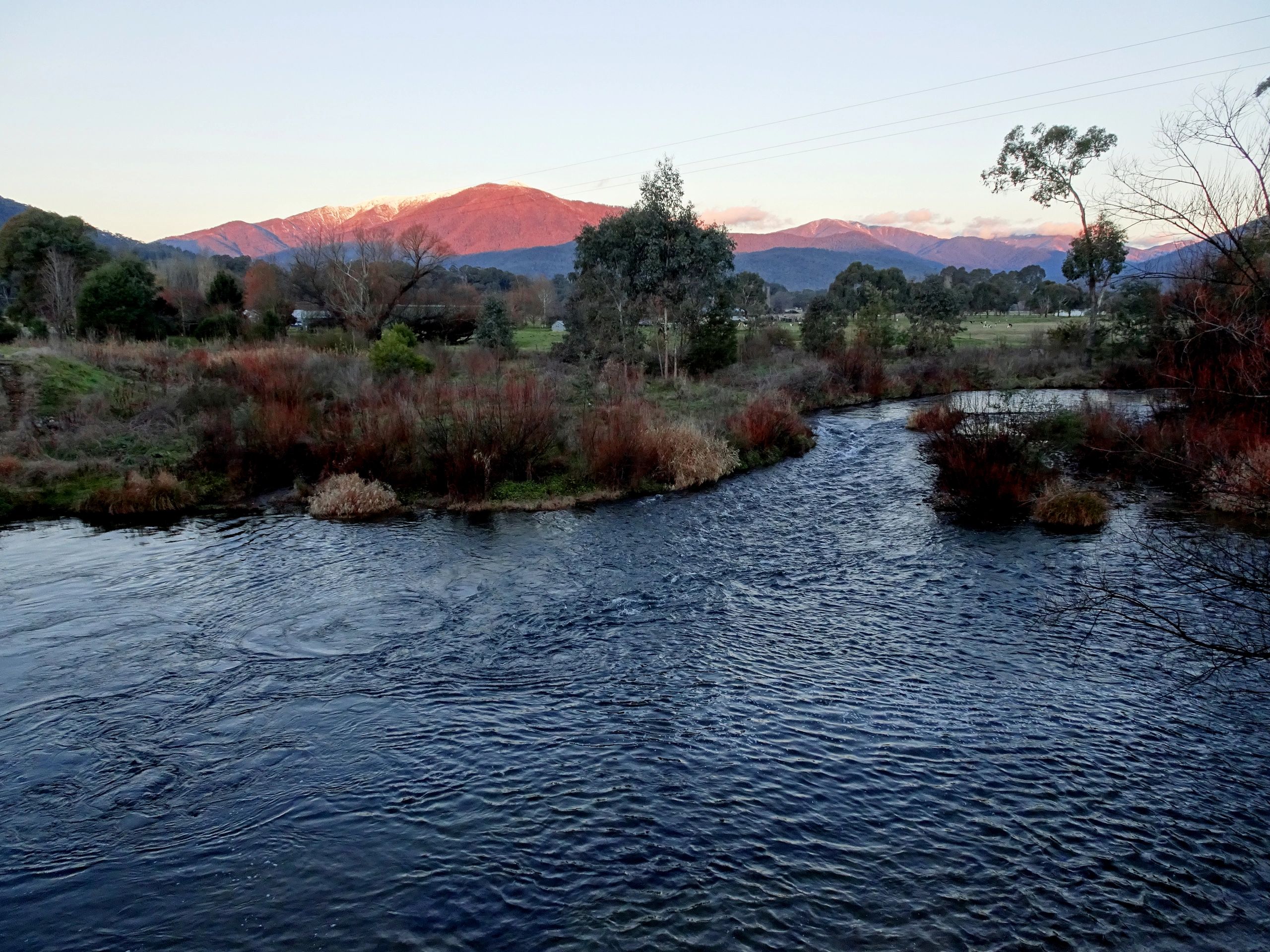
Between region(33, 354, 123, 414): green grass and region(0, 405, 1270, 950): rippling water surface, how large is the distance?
13.0 metres

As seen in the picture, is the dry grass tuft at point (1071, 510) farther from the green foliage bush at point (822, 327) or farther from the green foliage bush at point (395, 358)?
the green foliage bush at point (822, 327)

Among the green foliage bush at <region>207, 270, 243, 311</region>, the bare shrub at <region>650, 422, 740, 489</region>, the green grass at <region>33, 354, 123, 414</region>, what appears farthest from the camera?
the green foliage bush at <region>207, 270, 243, 311</region>

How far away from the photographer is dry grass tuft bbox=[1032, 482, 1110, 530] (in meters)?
16.7

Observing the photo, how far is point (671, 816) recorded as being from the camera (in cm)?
780

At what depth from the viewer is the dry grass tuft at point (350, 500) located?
760 inches

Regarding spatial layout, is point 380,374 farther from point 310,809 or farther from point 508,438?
point 310,809

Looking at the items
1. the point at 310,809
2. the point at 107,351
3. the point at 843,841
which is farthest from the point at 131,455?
the point at 843,841

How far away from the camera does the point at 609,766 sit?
28.5ft

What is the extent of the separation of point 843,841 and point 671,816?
1.62 m

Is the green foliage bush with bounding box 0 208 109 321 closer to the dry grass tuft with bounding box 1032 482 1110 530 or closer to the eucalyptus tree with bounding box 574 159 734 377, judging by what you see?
the eucalyptus tree with bounding box 574 159 734 377

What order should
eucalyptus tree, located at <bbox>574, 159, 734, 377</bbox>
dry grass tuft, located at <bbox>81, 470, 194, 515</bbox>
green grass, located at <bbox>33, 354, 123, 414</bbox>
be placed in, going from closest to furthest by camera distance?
dry grass tuft, located at <bbox>81, 470, 194, 515</bbox> < green grass, located at <bbox>33, 354, 123, 414</bbox> < eucalyptus tree, located at <bbox>574, 159, 734, 377</bbox>

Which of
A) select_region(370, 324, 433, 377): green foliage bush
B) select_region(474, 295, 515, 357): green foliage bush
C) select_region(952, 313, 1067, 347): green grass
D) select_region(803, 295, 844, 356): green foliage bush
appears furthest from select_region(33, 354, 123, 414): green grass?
select_region(952, 313, 1067, 347): green grass

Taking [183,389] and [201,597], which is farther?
[183,389]

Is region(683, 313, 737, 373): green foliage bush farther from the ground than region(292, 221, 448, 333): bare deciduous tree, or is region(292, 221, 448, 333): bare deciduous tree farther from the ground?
region(292, 221, 448, 333): bare deciduous tree
